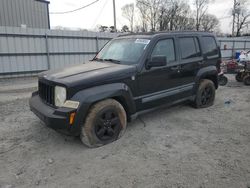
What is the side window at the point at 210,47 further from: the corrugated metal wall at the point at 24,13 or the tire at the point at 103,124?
the corrugated metal wall at the point at 24,13

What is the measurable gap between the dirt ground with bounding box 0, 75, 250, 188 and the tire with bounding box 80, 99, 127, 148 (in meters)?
0.15

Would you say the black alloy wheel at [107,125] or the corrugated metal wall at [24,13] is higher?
the corrugated metal wall at [24,13]

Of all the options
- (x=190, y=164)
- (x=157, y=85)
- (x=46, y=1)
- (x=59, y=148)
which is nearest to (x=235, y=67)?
(x=157, y=85)

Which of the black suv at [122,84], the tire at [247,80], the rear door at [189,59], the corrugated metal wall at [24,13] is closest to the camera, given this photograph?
the black suv at [122,84]

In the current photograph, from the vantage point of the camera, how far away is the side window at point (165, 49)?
15.0 ft

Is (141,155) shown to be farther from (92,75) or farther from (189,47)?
(189,47)

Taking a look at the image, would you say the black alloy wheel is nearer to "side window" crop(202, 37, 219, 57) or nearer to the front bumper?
the front bumper

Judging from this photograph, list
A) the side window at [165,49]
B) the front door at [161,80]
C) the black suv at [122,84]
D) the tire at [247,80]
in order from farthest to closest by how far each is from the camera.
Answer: the tire at [247,80], the side window at [165,49], the front door at [161,80], the black suv at [122,84]

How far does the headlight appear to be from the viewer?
3.50 metres

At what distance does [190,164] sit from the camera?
3.22 m

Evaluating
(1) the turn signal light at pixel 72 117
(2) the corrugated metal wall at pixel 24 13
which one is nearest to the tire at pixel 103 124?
(1) the turn signal light at pixel 72 117

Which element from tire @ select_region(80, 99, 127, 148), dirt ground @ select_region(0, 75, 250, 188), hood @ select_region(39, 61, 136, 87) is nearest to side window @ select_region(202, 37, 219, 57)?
dirt ground @ select_region(0, 75, 250, 188)

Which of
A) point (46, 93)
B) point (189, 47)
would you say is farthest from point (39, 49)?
point (189, 47)

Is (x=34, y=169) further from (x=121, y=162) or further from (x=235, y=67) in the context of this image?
(x=235, y=67)
